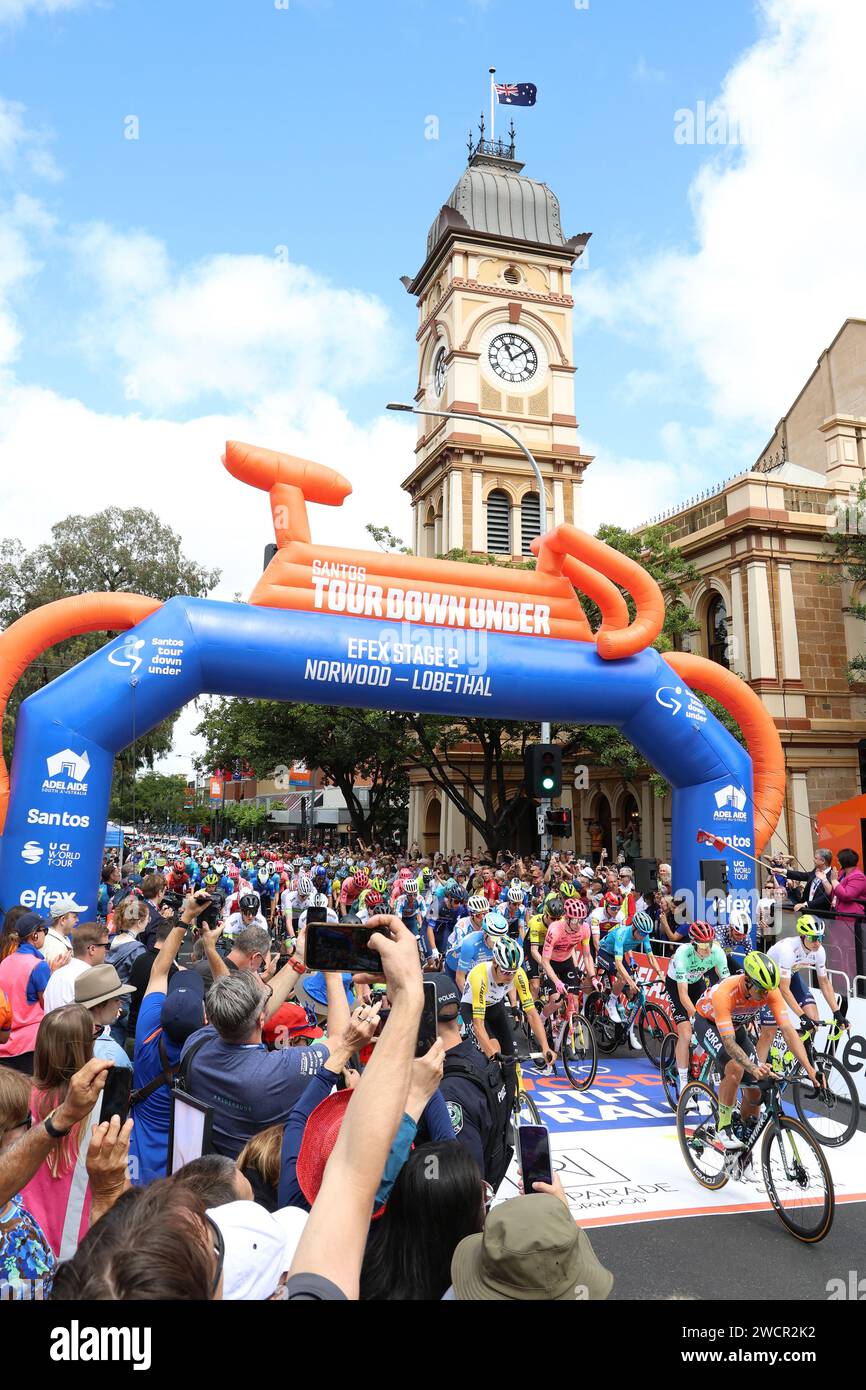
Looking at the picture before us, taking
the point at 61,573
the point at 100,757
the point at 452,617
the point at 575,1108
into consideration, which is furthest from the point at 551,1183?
the point at 61,573

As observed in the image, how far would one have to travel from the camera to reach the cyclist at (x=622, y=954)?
988 centimetres

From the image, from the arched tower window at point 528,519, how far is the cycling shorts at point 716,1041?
30.5m

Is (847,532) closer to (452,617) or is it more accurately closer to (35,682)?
(452,617)

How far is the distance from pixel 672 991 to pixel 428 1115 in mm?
6241

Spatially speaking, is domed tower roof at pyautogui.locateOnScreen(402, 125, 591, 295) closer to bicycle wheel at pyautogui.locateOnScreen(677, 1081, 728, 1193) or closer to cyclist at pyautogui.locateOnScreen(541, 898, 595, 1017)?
cyclist at pyautogui.locateOnScreen(541, 898, 595, 1017)

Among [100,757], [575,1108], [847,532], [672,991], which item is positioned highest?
[847,532]

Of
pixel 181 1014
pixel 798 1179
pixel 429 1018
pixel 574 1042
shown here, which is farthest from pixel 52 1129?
pixel 574 1042

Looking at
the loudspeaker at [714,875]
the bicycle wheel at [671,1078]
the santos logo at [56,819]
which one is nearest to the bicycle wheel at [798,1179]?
the bicycle wheel at [671,1078]

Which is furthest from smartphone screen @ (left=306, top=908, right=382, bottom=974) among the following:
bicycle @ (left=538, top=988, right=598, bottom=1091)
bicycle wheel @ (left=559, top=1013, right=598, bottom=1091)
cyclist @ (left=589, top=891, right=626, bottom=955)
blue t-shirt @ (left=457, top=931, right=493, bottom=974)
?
cyclist @ (left=589, top=891, right=626, bottom=955)

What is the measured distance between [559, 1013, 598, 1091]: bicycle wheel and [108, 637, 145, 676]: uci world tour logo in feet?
18.7

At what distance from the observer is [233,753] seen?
118 ft

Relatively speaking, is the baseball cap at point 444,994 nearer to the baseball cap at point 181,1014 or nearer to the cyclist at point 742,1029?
the baseball cap at point 181,1014

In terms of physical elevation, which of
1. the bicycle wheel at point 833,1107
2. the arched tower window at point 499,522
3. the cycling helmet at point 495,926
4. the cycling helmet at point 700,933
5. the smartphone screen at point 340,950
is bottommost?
the bicycle wheel at point 833,1107
